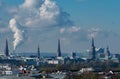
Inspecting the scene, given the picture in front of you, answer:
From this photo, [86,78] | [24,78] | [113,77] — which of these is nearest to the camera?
[24,78]

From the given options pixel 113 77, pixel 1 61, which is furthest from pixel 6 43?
pixel 113 77

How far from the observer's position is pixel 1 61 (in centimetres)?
14150

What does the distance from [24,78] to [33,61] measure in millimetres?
103610

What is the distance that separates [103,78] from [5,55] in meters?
93.6

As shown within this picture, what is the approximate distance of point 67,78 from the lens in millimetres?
59938

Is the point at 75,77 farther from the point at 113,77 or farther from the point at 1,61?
the point at 1,61

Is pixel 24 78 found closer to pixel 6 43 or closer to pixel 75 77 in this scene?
pixel 75 77

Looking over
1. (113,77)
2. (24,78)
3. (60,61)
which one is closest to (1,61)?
(60,61)

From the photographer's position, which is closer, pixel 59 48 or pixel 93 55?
pixel 59 48

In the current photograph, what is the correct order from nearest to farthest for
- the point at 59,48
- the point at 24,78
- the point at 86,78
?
the point at 24,78
the point at 86,78
the point at 59,48

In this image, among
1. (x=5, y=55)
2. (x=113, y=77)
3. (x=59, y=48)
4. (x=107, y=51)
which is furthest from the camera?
(x=107, y=51)

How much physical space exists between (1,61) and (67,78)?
3284 inches

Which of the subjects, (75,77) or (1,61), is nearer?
(75,77)

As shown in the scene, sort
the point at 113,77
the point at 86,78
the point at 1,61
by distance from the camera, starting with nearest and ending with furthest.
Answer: the point at 86,78
the point at 113,77
the point at 1,61
